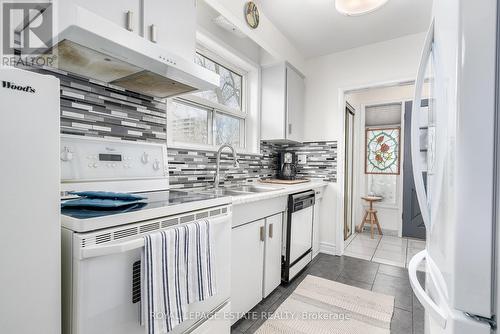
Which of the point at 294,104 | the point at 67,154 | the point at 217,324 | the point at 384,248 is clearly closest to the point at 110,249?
the point at 67,154

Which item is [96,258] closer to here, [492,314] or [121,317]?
[121,317]

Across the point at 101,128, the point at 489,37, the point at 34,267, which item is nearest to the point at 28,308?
the point at 34,267

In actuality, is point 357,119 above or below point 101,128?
above

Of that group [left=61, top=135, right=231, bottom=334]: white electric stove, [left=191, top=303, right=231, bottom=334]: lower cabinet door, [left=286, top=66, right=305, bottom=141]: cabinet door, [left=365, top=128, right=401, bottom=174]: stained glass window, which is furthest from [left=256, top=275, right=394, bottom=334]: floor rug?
[left=365, top=128, right=401, bottom=174]: stained glass window

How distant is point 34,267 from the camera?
1.92 ft

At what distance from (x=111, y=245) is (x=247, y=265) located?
1050mm

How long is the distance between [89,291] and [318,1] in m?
2.53

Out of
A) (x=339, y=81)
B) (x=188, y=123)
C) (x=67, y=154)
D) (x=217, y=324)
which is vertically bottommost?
(x=217, y=324)

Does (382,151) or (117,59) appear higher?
(117,59)

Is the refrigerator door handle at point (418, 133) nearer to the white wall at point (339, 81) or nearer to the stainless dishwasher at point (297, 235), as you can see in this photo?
the stainless dishwasher at point (297, 235)

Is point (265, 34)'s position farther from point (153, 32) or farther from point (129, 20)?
point (129, 20)

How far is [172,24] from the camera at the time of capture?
1.26 m

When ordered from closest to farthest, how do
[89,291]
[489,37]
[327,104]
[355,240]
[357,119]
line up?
[489,37] < [89,291] < [327,104] < [355,240] < [357,119]

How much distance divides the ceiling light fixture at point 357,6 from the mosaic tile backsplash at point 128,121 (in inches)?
57.0
